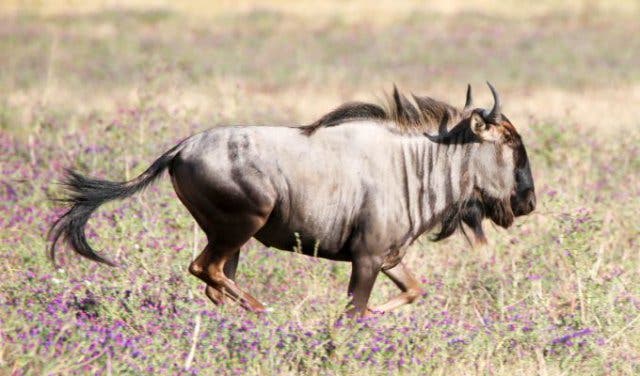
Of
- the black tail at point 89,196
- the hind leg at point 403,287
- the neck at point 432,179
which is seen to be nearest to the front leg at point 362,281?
the neck at point 432,179

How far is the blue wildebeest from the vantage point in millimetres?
5824

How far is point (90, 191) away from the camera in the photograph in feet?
19.8

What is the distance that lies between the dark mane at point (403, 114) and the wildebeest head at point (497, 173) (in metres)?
0.14

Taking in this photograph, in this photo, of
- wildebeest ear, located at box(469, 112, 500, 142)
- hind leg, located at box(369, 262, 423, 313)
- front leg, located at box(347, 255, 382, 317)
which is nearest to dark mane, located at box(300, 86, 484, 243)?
wildebeest ear, located at box(469, 112, 500, 142)

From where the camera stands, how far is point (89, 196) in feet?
19.7

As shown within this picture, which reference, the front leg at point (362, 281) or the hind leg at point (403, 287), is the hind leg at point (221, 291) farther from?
the hind leg at point (403, 287)

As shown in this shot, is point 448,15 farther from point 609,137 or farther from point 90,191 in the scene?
point 90,191

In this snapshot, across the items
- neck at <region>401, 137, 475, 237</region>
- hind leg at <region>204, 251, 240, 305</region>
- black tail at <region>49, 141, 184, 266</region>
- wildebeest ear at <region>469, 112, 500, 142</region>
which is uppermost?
wildebeest ear at <region>469, 112, 500, 142</region>

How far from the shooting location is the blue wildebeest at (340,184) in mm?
5824

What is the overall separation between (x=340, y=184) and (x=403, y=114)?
596mm

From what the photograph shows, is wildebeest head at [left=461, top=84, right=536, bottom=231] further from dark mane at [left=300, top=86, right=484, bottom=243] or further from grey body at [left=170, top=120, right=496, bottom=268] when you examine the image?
grey body at [left=170, top=120, right=496, bottom=268]

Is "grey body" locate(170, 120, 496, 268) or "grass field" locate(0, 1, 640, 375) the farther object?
"grey body" locate(170, 120, 496, 268)

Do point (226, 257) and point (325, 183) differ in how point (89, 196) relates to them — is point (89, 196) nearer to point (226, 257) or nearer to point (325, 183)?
point (226, 257)

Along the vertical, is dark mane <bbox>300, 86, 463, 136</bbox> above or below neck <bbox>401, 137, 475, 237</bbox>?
above
